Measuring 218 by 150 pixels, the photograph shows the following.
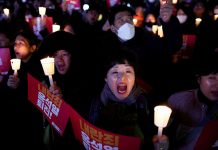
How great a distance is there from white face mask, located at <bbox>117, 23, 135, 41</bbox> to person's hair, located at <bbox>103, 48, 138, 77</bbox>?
1.20 metres

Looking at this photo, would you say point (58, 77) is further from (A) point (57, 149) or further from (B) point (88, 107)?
(A) point (57, 149)

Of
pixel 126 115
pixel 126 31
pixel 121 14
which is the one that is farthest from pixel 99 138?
pixel 121 14

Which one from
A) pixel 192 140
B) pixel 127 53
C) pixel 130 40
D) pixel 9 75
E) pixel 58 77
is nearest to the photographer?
pixel 192 140

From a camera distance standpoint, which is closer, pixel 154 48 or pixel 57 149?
pixel 57 149

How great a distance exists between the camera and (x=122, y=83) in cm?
265

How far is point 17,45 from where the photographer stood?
465cm

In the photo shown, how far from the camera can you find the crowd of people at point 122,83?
264 centimetres

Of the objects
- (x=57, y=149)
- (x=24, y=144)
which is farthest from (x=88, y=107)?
(x=24, y=144)

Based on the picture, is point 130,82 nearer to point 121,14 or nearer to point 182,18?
point 121,14

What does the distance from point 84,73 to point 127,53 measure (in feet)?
3.21

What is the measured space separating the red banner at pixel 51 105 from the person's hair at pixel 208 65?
4.19 ft

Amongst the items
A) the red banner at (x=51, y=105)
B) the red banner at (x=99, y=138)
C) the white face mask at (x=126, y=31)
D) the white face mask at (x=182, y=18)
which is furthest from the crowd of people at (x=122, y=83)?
the white face mask at (x=182, y=18)

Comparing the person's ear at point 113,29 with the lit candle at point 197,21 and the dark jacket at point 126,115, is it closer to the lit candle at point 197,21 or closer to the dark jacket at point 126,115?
the dark jacket at point 126,115

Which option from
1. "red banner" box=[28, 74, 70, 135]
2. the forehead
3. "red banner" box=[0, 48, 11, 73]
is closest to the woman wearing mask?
"red banner" box=[28, 74, 70, 135]
